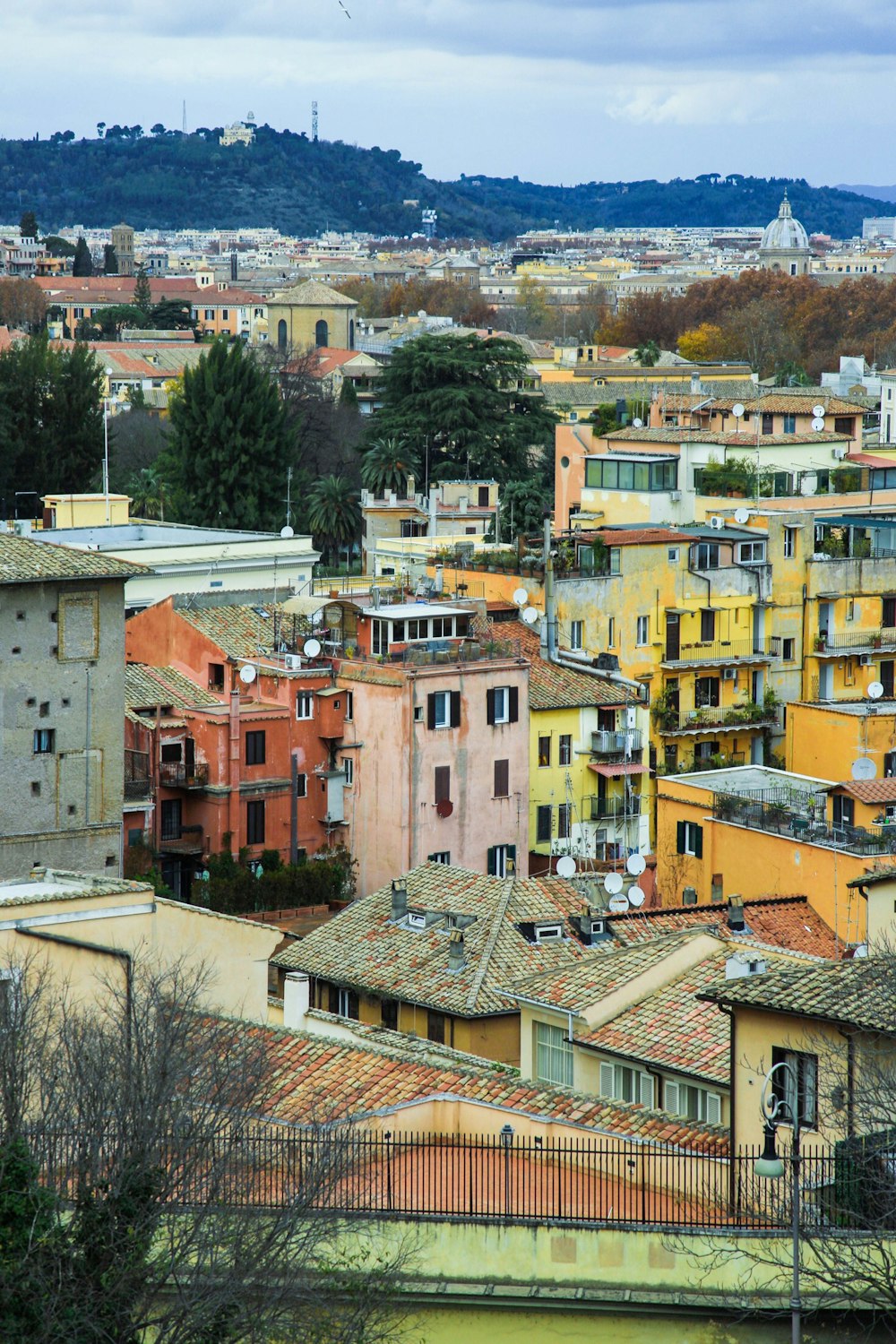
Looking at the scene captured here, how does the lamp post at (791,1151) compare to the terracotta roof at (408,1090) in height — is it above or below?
above

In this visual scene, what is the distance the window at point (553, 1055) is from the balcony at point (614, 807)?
15.6 meters

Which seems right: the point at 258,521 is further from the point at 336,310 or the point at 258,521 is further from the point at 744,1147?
the point at 336,310

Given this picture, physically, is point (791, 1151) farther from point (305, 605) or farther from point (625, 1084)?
point (305, 605)

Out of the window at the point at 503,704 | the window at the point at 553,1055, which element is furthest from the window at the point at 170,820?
the window at the point at 553,1055

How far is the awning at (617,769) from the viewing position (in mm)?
38344

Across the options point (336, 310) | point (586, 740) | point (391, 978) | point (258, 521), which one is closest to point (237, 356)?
point (258, 521)

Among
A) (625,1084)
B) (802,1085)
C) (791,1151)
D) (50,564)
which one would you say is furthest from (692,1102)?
(50,564)

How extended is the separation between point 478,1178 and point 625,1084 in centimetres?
471

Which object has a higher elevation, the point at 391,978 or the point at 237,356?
the point at 237,356

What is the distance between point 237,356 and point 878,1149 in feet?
163

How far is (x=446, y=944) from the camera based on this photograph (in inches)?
1045

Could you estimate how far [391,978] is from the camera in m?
26.1

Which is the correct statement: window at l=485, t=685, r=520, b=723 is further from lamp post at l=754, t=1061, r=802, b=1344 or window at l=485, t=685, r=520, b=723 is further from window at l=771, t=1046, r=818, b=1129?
window at l=771, t=1046, r=818, b=1129

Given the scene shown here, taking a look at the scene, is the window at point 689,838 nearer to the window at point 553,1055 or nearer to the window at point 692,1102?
the window at point 553,1055
